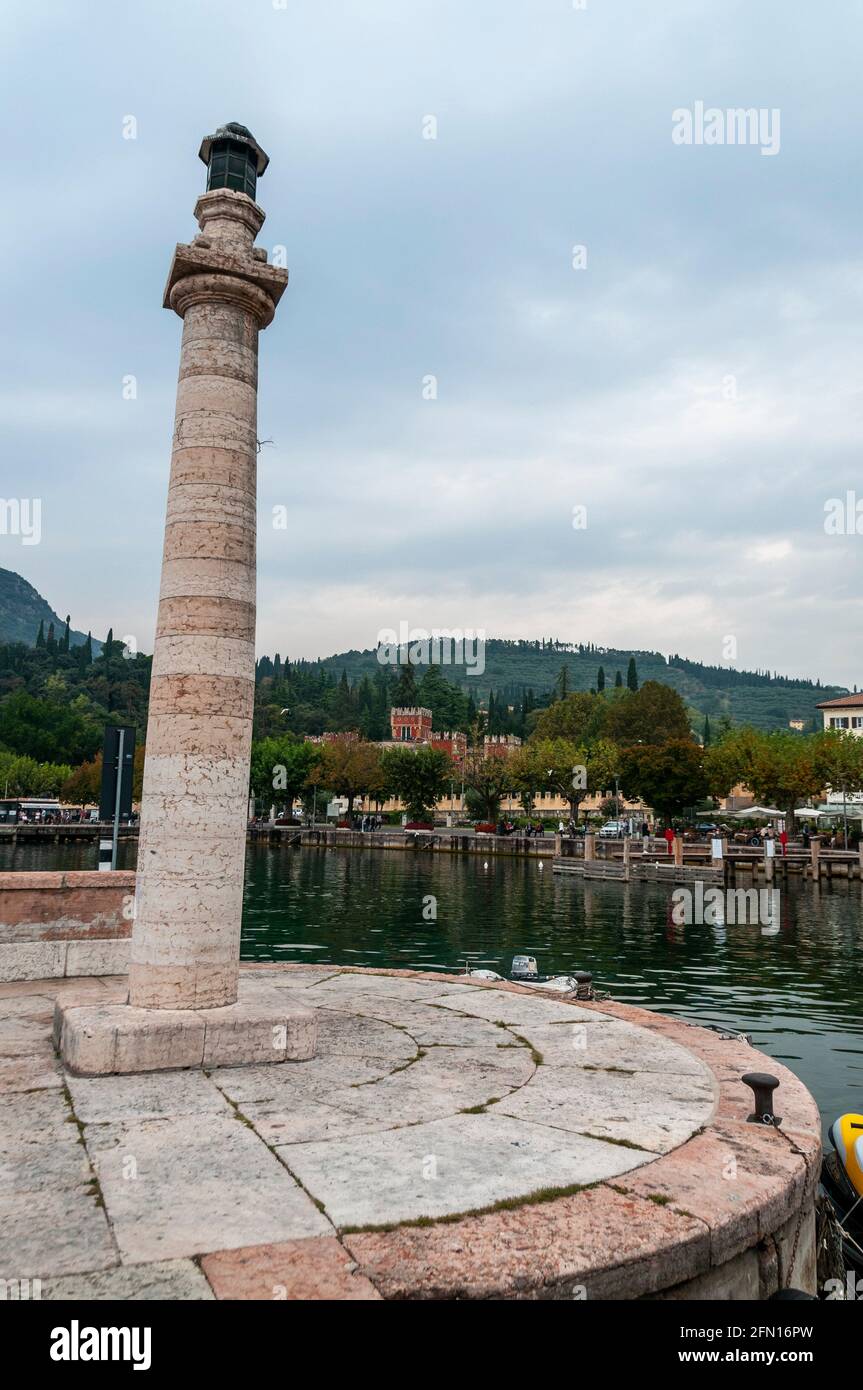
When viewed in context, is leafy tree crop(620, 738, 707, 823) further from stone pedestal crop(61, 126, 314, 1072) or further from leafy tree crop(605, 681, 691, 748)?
stone pedestal crop(61, 126, 314, 1072)

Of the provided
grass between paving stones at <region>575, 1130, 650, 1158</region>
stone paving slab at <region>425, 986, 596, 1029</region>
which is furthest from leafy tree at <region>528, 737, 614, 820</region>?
grass between paving stones at <region>575, 1130, 650, 1158</region>

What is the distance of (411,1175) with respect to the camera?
5.09 metres

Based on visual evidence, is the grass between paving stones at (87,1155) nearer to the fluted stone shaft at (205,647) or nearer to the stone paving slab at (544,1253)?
the fluted stone shaft at (205,647)

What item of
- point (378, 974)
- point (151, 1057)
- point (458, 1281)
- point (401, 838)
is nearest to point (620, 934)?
point (378, 974)

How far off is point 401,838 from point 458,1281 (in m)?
75.8

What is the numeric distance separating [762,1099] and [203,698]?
550 cm

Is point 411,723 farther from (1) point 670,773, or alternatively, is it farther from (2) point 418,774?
(1) point 670,773

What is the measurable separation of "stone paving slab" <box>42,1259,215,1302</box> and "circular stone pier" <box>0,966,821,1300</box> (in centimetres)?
1

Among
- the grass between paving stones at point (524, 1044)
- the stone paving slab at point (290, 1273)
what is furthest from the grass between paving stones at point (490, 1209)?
the grass between paving stones at point (524, 1044)

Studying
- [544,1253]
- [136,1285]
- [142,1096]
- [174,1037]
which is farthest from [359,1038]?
[136,1285]

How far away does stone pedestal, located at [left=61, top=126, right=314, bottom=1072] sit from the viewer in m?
7.61

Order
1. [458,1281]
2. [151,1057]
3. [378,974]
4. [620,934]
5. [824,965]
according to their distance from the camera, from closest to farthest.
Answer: [458,1281] < [151,1057] < [378,974] < [824,965] < [620,934]
